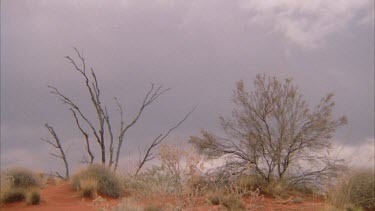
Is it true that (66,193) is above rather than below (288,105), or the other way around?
below

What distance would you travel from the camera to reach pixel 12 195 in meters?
16.9

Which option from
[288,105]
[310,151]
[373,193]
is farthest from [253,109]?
[373,193]

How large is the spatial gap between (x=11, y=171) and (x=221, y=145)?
298 inches

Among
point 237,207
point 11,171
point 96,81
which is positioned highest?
point 96,81

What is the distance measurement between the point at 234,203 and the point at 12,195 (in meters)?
7.56

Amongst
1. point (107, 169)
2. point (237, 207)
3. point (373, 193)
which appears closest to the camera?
point (237, 207)

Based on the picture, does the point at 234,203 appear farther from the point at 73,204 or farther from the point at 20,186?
the point at 20,186

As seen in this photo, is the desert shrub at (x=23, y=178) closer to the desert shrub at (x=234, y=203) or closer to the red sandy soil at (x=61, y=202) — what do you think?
the red sandy soil at (x=61, y=202)

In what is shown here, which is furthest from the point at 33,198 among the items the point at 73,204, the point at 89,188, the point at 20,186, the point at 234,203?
the point at 234,203

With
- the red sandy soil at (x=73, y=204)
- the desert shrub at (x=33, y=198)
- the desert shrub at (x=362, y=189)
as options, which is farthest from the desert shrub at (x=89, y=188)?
the desert shrub at (x=362, y=189)

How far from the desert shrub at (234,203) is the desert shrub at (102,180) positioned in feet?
19.0

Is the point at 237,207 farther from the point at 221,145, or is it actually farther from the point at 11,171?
the point at 11,171

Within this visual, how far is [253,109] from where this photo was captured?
67.5ft

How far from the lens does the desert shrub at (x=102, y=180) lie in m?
18.1
